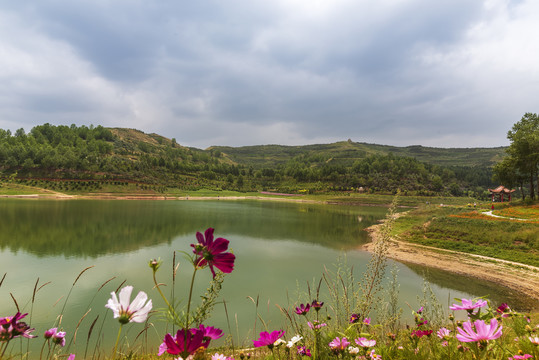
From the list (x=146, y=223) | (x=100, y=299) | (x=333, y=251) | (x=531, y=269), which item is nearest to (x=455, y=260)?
(x=531, y=269)

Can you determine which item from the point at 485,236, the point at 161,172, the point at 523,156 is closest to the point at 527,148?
the point at 523,156

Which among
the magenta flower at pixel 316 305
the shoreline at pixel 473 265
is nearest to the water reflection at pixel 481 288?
the shoreline at pixel 473 265

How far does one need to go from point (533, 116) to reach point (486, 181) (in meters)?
112

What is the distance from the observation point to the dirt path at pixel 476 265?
1211 cm

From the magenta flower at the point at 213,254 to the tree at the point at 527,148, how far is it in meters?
36.6

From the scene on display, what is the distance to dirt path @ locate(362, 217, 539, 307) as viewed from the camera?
39.7 feet

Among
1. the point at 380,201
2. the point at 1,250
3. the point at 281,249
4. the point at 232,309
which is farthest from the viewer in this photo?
the point at 380,201

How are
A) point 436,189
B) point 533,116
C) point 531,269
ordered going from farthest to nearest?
point 436,189 → point 533,116 → point 531,269

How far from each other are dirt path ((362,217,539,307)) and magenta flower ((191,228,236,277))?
11.1 meters

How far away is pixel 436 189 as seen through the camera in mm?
96125

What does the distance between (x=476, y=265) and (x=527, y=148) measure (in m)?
21.7

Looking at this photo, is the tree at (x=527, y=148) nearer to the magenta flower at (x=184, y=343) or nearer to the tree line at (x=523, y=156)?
the tree line at (x=523, y=156)

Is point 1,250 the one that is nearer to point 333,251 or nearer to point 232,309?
point 232,309

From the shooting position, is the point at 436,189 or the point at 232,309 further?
the point at 436,189
